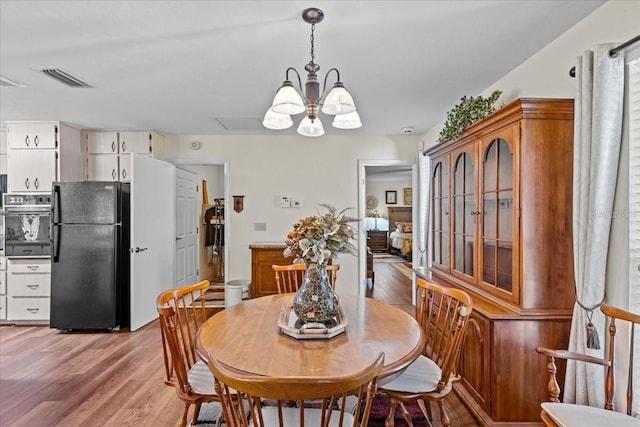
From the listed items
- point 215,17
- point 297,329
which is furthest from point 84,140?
point 297,329

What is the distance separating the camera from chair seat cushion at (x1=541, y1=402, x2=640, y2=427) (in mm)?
1408

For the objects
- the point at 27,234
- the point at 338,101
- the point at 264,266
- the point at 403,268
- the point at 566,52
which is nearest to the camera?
the point at 338,101

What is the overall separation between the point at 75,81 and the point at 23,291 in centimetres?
276

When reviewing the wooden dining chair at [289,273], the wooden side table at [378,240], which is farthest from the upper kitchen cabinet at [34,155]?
the wooden side table at [378,240]

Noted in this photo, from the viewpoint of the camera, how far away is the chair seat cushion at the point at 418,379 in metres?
1.72

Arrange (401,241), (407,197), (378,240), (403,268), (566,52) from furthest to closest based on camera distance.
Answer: (407,197), (378,240), (401,241), (403,268), (566,52)

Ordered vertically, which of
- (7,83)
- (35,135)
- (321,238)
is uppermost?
(7,83)

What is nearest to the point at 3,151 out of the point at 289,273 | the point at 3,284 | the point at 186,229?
the point at 3,284

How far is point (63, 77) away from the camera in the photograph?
287cm

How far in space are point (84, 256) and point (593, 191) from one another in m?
4.52

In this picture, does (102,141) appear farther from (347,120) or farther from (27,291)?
(347,120)

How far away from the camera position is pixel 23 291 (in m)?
4.16

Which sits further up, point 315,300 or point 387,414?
point 315,300

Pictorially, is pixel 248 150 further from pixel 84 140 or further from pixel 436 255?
pixel 436 255
